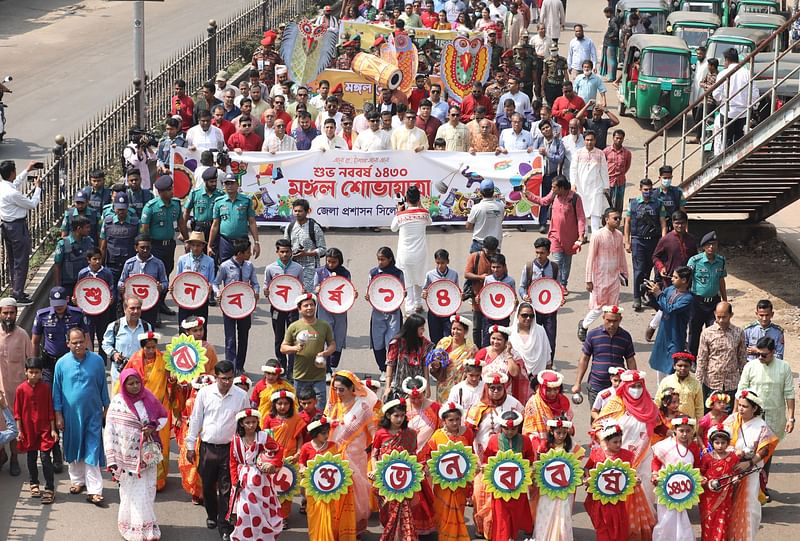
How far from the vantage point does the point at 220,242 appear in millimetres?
18953

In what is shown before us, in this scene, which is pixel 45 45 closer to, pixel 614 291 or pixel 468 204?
pixel 468 204

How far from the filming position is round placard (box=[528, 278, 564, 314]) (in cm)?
1698

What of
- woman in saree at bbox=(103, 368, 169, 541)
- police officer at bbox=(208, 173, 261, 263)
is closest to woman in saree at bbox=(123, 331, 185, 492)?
woman in saree at bbox=(103, 368, 169, 541)

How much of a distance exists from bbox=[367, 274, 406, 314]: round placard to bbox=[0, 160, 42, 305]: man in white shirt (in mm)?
4417

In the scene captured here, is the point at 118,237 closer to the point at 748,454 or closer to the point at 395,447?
the point at 395,447

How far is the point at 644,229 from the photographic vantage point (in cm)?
1939

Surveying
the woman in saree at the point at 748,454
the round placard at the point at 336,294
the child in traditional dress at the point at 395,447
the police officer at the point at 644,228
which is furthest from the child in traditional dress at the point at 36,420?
the police officer at the point at 644,228

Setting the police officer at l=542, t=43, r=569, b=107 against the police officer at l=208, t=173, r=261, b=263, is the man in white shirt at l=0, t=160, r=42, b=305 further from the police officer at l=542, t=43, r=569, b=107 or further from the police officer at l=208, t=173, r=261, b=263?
the police officer at l=542, t=43, r=569, b=107

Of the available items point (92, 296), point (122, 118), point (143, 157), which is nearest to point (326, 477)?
point (92, 296)

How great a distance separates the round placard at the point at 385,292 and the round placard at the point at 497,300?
33.7 inches

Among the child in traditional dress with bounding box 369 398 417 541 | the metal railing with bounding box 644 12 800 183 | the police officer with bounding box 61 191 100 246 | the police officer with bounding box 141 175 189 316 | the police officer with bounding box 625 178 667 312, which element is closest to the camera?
the child in traditional dress with bounding box 369 398 417 541

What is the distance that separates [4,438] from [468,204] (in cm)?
950

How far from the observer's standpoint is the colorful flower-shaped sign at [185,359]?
579 inches

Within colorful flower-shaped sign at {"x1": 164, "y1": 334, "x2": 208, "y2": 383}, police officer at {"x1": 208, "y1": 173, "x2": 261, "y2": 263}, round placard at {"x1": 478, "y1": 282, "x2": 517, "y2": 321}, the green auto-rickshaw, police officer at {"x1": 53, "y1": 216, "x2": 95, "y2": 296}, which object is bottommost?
colorful flower-shaped sign at {"x1": 164, "y1": 334, "x2": 208, "y2": 383}
